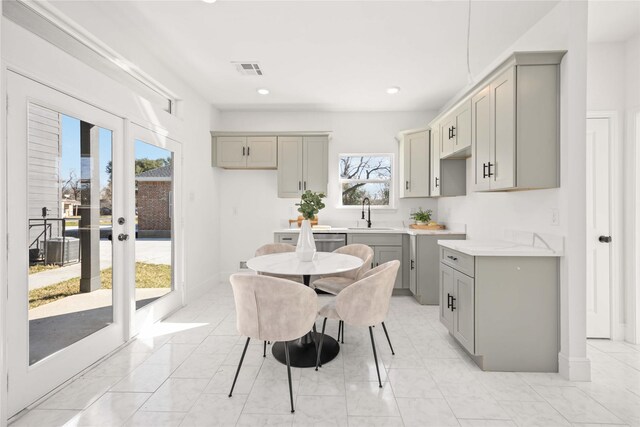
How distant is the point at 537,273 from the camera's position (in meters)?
2.21

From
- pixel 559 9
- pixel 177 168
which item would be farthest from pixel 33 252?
pixel 559 9

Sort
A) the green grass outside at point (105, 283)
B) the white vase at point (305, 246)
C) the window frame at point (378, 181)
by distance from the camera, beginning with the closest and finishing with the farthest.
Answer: the green grass outside at point (105, 283), the white vase at point (305, 246), the window frame at point (378, 181)

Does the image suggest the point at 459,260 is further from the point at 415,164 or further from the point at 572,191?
the point at 415,164

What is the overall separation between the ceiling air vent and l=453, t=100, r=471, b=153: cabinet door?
2.19 meters

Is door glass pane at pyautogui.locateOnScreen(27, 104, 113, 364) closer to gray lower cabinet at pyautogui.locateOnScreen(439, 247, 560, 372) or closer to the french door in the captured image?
the french door

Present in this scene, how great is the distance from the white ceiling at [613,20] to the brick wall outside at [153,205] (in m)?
4.05

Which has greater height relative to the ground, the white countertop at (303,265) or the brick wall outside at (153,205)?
the brick wall outside at (153,205)

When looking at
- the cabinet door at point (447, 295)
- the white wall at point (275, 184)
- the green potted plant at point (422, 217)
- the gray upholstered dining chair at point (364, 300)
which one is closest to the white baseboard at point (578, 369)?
the cabinet door at point (447, 295)

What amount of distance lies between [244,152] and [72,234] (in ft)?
8.86

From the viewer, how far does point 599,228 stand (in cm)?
274

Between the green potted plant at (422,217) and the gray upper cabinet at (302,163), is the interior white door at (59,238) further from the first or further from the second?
the green potted plant at (422,217)

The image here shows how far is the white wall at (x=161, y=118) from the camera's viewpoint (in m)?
Result: 1.70

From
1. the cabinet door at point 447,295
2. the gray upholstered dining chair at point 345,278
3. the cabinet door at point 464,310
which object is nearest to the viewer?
the cabinet door at point 464,310

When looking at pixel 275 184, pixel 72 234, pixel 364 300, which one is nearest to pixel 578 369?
pixel 364 300
